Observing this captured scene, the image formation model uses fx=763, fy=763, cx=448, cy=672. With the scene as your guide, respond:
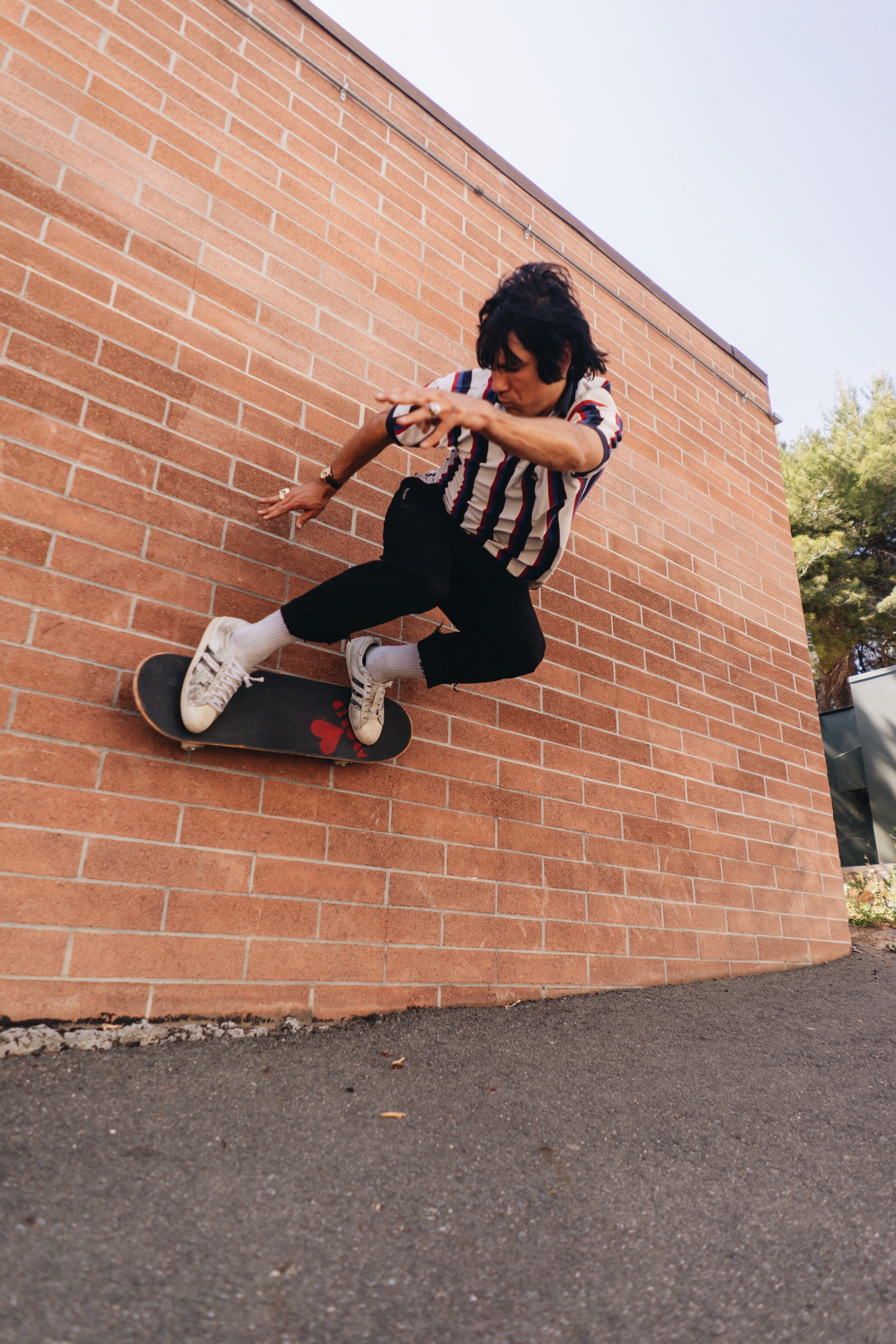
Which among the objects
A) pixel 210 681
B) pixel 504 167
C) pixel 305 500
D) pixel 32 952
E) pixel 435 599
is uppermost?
pixel 504 167

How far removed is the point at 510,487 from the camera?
6.32ft

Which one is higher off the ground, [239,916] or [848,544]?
[848,544]

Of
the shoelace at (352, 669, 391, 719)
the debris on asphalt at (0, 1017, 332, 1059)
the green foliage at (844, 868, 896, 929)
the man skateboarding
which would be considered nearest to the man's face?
the man skateboarding

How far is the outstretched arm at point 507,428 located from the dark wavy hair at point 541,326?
0.19m

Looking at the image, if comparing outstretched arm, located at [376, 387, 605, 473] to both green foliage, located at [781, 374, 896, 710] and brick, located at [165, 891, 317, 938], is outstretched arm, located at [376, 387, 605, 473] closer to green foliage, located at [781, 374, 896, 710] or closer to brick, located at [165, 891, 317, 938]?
brick, located at [165, 891, 317, 938]

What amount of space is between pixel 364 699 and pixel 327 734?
5.8 inches

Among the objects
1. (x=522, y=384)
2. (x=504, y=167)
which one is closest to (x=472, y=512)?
(x=522, y=384)

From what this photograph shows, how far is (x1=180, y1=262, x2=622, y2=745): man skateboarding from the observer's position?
1.70 metres

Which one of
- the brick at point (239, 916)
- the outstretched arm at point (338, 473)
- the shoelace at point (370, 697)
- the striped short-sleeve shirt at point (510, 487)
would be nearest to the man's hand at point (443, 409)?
the striped short-sleeve shirt at point (510, 487)

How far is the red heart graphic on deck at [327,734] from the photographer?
218 centimetres

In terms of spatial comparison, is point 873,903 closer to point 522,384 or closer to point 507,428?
point 522,384

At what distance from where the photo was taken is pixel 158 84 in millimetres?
2447

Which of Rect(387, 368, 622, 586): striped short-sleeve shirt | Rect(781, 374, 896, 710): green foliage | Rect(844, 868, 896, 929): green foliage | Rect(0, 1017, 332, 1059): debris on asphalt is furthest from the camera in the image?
Rect(781, 374, 896, 710): green foliage

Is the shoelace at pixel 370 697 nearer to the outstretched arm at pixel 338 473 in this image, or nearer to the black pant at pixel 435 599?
the black pant at pixel 435 599
